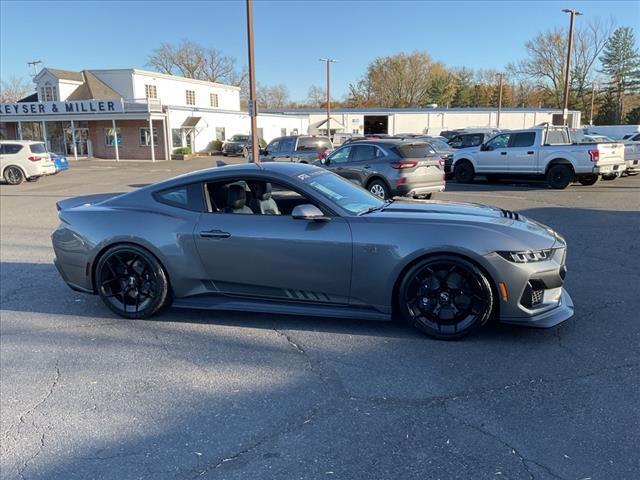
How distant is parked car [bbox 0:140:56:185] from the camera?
2022 centimetres

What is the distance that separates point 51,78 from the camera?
136ft

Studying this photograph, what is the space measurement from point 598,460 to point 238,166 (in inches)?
144

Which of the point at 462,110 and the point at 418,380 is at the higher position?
the point at 462,110

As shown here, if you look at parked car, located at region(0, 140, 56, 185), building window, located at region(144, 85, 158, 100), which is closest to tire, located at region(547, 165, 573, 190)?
parked car, located at region(0, 140, 56, 185)

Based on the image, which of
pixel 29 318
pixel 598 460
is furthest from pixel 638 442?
pixel 29 318

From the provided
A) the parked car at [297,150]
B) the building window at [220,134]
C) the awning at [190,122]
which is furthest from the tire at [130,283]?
the building window at [220,134]

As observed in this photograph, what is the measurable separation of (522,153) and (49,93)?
39.4 meters

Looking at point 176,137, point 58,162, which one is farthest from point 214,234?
point 176,137

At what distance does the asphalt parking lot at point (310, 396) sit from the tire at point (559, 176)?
10.6m

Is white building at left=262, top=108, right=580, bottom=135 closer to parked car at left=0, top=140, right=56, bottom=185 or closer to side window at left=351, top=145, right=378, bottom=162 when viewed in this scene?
parked car at left=0, top=140, right=56, bottom=185

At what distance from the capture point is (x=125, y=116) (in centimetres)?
3519

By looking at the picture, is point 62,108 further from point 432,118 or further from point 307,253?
point 432,118

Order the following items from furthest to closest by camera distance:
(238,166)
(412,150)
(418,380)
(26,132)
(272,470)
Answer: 1. (26,132)
2. (412,150)
3. (238,166)
4. (418,380)
5. (272,470)

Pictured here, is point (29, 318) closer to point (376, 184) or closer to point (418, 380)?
point (418, 380)
